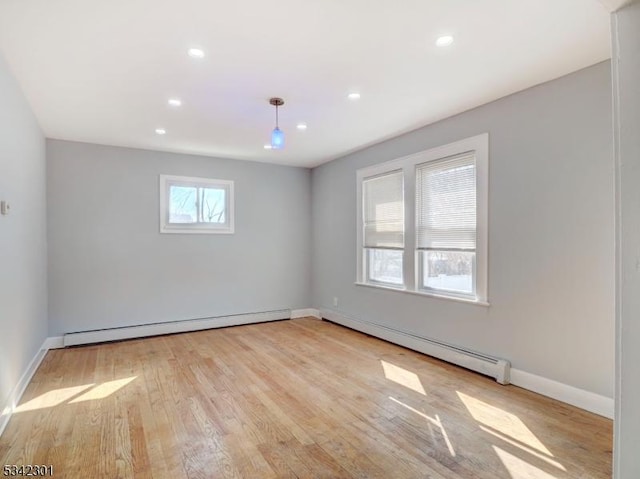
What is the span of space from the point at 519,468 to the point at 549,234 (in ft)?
6.03

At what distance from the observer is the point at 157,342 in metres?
4.76

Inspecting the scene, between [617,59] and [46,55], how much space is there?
10.9ft

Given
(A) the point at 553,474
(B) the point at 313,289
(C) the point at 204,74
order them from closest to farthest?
(A) the point at 553,474 < (C) the point at 204,74 < (B) the point at 313,289

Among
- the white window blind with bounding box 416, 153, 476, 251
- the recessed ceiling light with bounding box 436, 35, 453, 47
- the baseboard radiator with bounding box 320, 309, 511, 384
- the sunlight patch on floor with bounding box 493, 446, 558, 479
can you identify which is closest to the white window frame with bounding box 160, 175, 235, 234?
the baseboard radiator with bounding box 320, 309, 511, 384

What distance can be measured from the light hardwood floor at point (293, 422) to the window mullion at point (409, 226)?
939 millimetres

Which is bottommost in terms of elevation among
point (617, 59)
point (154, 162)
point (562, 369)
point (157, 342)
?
point (157, 342)

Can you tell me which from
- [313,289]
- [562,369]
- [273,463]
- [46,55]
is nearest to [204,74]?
[46,55]

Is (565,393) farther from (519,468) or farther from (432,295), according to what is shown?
(432,295)

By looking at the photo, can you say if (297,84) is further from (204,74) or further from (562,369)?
(562,369)

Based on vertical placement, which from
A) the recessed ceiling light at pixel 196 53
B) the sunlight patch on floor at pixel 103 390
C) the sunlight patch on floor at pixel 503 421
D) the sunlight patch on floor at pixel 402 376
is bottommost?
the sunlight patch on floor at pixel 103 390

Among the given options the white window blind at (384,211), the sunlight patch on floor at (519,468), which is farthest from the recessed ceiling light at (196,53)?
the sunlight patch on floor at (519,468)

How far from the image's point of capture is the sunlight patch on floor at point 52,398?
283 cm

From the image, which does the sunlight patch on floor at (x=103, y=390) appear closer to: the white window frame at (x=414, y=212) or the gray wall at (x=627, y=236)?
the white window frame at (x=414, y=212)

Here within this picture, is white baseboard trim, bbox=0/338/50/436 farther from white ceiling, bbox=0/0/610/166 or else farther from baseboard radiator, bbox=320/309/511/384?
baseboard radiator, bbox=320/309/511/384
